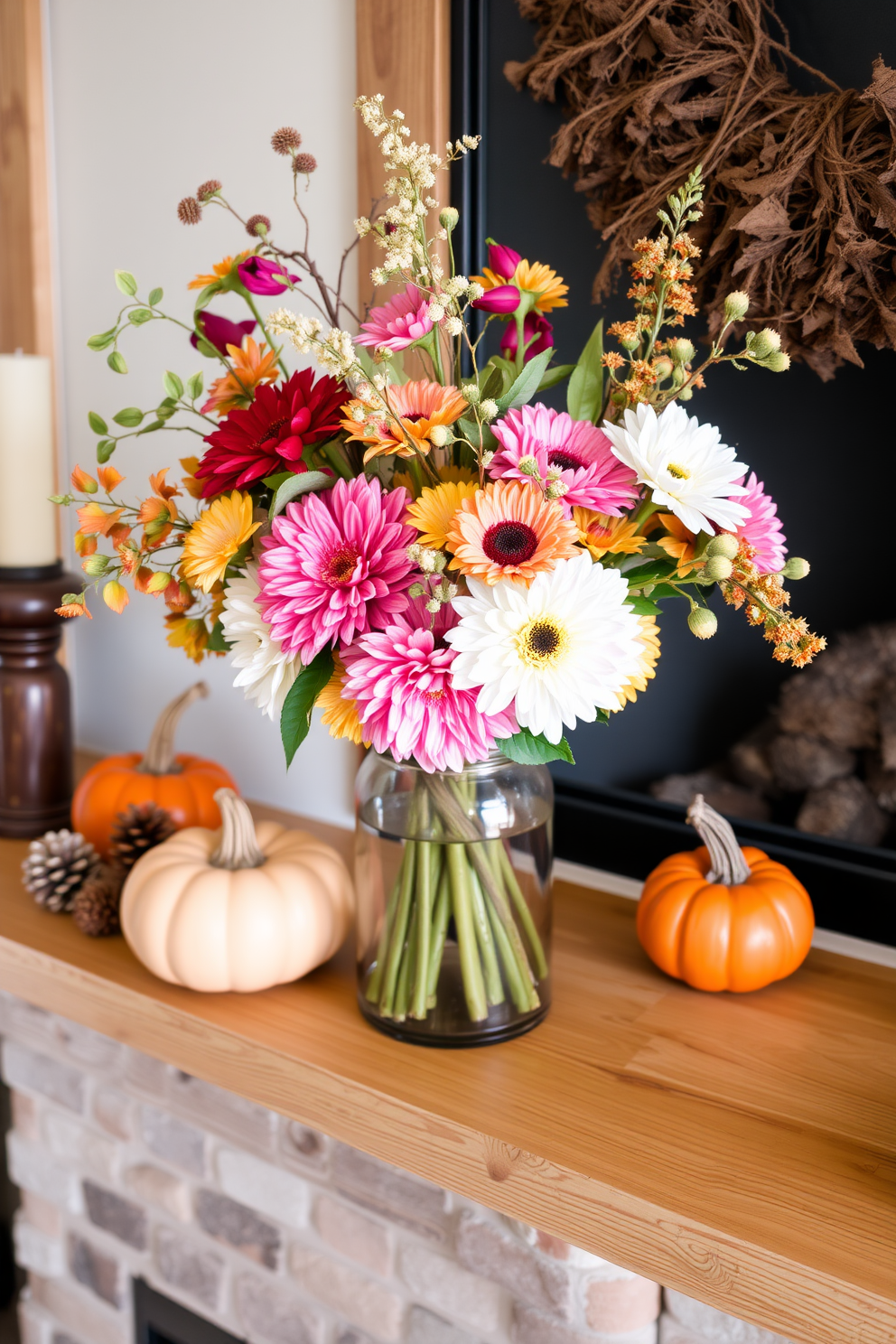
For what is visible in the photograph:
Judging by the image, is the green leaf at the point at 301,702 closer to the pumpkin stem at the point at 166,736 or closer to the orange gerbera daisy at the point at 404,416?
the orange gerbera daisy at the point at 404,416

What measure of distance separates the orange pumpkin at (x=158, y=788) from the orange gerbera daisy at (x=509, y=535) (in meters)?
0.60

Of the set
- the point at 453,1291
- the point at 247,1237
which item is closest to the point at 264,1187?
the point at 247,1237

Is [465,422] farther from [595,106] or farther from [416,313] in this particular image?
[595,106]

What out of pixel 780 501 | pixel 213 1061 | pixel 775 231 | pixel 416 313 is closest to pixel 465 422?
pixel 416 313

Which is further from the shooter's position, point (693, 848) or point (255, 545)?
point (693, 848)

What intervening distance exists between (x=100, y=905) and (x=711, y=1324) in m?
0.63

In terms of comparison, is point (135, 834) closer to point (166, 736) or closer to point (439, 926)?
point (166, 736)

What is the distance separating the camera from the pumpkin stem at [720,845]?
912 millimetres

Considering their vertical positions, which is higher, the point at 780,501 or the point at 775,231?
the point at 775,231

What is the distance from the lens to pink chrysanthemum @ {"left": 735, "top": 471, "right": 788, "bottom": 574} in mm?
717

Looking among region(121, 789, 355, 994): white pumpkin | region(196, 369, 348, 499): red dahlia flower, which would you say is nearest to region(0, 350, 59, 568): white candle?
region(121, 789, 355, 994): white pumpkin

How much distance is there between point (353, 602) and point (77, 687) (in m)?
1.02

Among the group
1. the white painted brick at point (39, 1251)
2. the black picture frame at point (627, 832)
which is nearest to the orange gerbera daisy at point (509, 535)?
the black picture frame at point (627, 832)

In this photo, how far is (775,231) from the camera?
819mm
